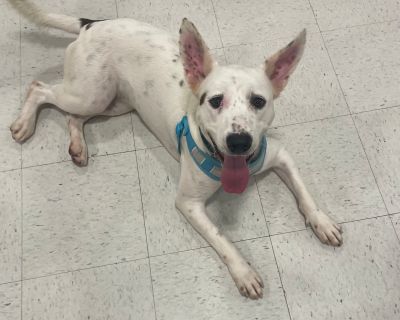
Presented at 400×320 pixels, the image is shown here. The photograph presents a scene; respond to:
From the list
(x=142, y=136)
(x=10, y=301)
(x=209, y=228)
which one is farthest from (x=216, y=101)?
(x=10, y=301)

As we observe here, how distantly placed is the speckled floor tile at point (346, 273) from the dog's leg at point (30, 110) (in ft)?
5.03

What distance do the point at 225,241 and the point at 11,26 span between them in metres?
2.09

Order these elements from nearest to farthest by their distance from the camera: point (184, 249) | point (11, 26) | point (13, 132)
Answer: point (184, 249) → point (13, 132) → point (11, 26)

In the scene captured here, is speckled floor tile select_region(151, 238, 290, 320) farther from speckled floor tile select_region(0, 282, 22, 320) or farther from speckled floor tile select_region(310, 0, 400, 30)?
speckled floor tile select_region(310, 0, 400, 30)

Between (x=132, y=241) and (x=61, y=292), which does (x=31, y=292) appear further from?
(x=132, y=241)

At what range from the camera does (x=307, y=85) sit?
259cm

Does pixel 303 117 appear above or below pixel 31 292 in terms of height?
above

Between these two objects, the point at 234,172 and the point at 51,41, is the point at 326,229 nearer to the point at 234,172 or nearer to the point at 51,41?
the point at 234,172

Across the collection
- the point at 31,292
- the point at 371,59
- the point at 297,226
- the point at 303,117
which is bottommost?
the point at 31,292

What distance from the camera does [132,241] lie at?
86.8 inches

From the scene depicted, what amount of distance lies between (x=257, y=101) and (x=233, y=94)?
0.10m

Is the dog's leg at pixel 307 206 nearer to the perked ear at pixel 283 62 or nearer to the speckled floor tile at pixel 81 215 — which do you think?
the perked ear at pixel 283 62

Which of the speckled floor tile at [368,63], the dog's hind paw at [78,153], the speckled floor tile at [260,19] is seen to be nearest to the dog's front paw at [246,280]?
the dog's hind paw at [78,153]

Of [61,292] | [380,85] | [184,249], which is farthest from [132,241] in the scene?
[380,85]
